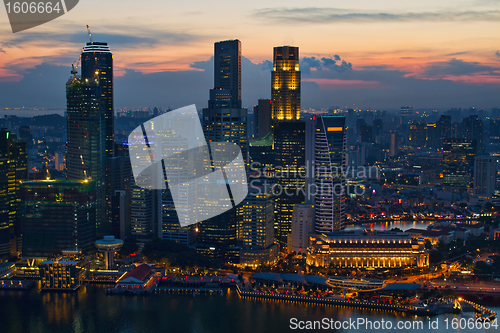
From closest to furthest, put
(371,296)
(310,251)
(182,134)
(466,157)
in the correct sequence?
(371,296), (310,251), (182,134), (466,157)

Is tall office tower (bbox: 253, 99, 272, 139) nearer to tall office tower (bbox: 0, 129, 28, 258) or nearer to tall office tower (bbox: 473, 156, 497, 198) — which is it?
tall office tower (bbox: 0, 129, 28, 258)

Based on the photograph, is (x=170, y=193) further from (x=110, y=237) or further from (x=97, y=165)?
(x=97, y=165)

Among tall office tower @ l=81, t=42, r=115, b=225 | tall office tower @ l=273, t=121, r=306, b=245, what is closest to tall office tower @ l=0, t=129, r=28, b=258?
tall office tower @ l=81, t=42, r=115, b=225

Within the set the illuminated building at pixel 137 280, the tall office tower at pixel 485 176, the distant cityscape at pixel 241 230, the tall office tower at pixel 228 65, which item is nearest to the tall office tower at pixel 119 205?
the distant cityscape at pixel 241 230

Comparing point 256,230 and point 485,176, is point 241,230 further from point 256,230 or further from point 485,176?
point 485,176

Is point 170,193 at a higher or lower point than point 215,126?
lower

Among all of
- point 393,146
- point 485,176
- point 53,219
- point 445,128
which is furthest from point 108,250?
point 445,128

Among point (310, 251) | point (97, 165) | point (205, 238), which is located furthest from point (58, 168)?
point (310, 251)

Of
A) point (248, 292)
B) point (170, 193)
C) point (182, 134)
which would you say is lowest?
point (248, 292)
